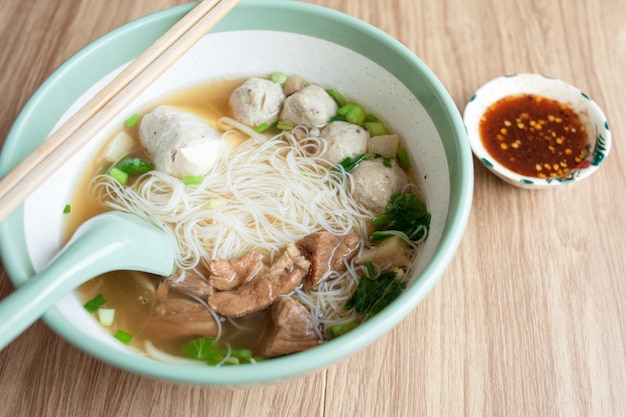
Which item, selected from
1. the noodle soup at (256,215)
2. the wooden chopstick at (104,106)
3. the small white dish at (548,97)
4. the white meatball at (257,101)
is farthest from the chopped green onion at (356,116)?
the wooden chopstick at (104,106)

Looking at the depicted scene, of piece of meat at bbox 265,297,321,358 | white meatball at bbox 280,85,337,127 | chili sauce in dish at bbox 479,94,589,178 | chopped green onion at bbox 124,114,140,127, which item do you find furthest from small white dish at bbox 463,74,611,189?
chopped green onion at bbox 124,114,140,127

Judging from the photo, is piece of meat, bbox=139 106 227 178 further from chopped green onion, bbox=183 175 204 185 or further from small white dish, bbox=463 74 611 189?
small white dish, bbox=463 74 611 189

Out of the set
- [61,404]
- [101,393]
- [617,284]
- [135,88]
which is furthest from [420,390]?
[135,88]

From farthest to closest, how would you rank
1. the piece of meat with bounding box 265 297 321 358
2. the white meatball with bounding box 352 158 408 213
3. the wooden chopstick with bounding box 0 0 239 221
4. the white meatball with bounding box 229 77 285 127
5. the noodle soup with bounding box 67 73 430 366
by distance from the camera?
the white meatball with bounding box 229 77 285 127 → the white meatball with bounding box 352 158 408 213 → the noodle soup with bounding box 67 73 430 366 → the piece of meat with bounding box 265 297 321 358 → the wooden chopstick with bounding box 0 0 239 221

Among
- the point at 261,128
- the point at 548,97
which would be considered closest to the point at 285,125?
the point at 261,128

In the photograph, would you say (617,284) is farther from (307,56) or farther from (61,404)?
(61,404)

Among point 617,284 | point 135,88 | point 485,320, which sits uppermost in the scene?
point 135,88
